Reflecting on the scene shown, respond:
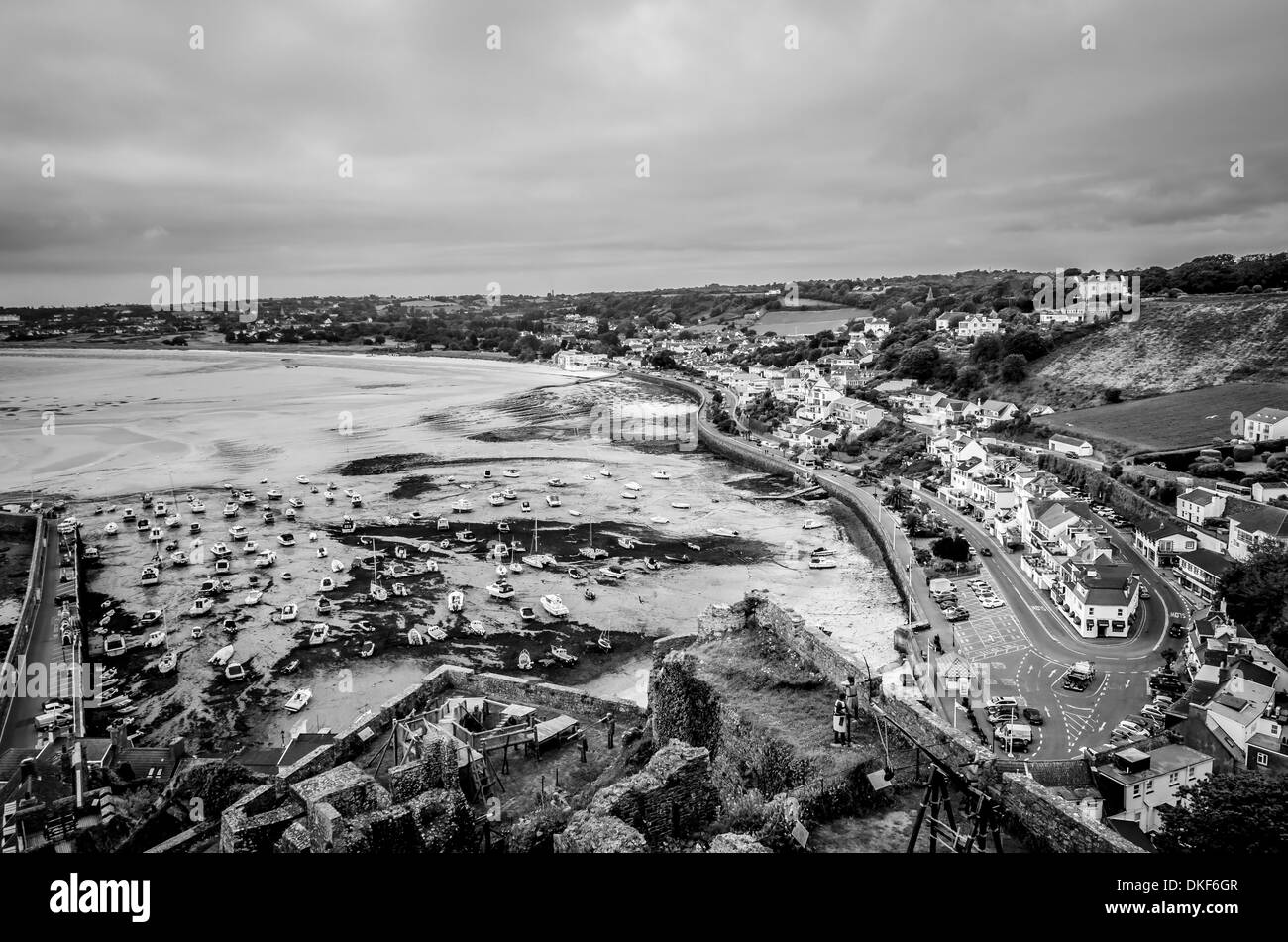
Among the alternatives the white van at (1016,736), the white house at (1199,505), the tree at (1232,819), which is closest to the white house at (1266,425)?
the white house at (1199,505)

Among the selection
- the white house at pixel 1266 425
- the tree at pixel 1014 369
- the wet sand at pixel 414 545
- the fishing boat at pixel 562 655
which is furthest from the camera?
the tree at pixel 1014 369

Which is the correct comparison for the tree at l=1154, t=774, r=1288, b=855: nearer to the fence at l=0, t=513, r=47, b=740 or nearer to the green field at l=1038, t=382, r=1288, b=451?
the fence at l=0, t=513, r=47, b=740

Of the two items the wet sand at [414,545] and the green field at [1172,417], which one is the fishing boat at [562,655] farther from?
the green field at [1172,417]

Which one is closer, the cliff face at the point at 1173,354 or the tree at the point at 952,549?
the tree at the point at 952,549

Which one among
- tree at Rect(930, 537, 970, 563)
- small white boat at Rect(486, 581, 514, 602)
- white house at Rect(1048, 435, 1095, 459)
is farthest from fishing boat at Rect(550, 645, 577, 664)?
white house at Rect(1048, 435, 1095, 459)

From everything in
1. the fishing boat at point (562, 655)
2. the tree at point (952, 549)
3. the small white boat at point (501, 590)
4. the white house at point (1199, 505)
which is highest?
the white house at point (1199, 505)

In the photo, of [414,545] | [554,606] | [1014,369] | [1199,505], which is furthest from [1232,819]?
[1014,369]
